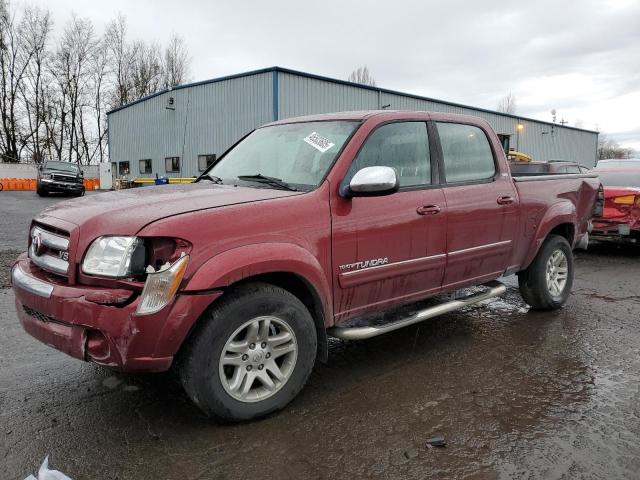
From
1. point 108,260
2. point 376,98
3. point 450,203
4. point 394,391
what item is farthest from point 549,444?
point 376,98

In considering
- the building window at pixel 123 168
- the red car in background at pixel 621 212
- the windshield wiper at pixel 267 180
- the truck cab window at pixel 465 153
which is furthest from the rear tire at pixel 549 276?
the building window at pixel 123 168

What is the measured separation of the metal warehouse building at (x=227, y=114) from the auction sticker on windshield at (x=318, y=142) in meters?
16.0

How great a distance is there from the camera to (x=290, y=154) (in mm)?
3611

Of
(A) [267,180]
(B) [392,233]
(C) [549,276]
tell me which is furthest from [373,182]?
(C) [549,276]

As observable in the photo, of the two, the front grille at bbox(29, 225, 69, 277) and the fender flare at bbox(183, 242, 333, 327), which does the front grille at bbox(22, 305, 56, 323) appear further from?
the fender flare at bbox(183, 242, 333, 327)

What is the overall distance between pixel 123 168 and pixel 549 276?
3205 cm

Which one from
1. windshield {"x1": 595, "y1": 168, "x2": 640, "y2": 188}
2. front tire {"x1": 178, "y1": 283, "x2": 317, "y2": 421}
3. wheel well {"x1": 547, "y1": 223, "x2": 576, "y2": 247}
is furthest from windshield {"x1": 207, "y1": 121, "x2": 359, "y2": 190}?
windshield {"x1": 595, "y1": 168, "x2": 640, "y2": 188}

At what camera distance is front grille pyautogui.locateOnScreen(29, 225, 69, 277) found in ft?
8.76

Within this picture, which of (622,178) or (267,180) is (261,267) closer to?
(267,180)

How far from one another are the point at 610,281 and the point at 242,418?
578cm

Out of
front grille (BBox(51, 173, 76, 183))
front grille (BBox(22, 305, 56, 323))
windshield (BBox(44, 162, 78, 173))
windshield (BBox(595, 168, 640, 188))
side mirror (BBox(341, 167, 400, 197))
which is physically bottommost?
front grille (BBox(22, 305, 56, 323))

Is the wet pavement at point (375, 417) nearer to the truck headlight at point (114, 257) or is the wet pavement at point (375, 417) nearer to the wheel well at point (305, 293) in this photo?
the wheel well at point (305, 293)

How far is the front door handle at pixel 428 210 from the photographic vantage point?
11.6 feet

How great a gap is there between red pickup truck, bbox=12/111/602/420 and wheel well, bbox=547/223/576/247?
107cm
